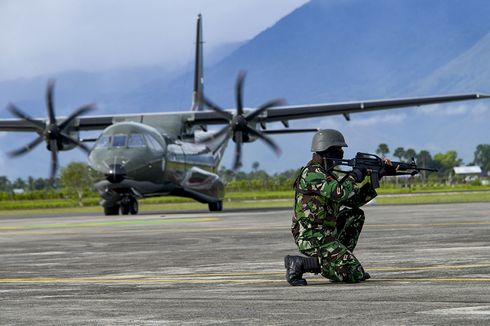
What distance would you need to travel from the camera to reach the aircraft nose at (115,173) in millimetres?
41594

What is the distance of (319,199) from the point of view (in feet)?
40.2

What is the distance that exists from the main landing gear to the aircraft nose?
3.16m

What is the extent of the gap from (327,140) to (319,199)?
69 cm

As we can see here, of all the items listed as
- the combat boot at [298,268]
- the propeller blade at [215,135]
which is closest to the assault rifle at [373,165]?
the combat boot at [298,268]

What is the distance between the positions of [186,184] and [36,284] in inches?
1334

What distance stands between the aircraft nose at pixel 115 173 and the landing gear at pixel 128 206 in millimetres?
3162

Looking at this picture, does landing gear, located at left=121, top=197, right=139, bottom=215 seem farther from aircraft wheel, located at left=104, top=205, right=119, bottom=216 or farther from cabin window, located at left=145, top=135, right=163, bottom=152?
cabin window, located at left=145, top=135, right=163, bottom=152

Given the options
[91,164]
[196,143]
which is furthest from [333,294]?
[196,143]

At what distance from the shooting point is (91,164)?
42.7 meters

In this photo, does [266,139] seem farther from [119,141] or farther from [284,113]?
[119,141]

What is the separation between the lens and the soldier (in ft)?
39.2

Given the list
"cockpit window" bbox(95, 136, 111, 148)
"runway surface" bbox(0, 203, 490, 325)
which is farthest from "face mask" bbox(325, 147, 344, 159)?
"cockpit window" bbox(95, 136, 111, 148)

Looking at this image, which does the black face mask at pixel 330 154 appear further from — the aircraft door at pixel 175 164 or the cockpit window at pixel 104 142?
the aircraft door at pixel 175 164

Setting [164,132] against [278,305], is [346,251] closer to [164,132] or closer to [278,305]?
[278,305]
